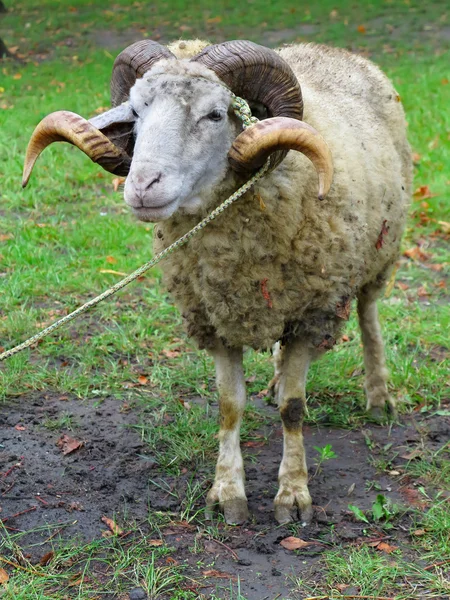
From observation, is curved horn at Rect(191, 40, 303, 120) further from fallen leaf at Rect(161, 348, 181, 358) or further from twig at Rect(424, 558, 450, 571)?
fallen leaf at Rect(161, 348, 181, 358)

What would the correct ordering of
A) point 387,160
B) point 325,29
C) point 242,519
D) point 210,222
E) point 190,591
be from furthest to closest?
point 325,29
point 387,160
point 242,519
point 210,222
point 190,591

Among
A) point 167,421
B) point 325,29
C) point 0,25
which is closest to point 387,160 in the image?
point 167,421

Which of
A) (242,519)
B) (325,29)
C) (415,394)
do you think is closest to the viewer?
(242,519)

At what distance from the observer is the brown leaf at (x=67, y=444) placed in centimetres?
423

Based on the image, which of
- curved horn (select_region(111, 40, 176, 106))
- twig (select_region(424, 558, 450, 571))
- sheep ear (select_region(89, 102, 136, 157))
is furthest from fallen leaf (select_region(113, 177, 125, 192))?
twig (select_region(424, 558, 450, 571))

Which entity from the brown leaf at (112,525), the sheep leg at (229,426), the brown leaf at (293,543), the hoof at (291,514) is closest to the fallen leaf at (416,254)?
the sheep leg at (229,426)

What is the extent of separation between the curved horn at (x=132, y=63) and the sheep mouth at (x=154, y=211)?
703 millimetres

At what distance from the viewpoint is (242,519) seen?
12.4 ft

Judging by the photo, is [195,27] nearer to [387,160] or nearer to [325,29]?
[325,29]

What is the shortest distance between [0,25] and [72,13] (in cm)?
177

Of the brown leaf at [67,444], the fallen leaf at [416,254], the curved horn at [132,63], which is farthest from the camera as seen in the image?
the fallen leaf at [416,254]

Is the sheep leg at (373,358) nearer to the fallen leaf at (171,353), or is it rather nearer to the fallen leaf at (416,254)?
the fallen leaf at (171,353)

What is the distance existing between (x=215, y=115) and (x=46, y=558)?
194 centimetres

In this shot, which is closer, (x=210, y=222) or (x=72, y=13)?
(x=210, y=222)
